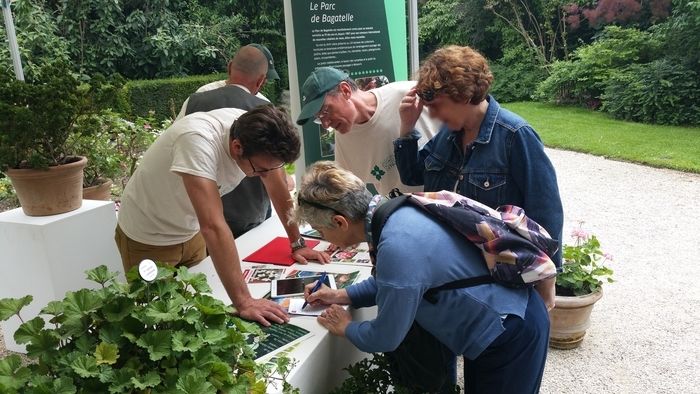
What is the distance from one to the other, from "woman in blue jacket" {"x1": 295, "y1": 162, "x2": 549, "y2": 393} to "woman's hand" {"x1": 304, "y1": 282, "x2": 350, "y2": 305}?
0.23 metres

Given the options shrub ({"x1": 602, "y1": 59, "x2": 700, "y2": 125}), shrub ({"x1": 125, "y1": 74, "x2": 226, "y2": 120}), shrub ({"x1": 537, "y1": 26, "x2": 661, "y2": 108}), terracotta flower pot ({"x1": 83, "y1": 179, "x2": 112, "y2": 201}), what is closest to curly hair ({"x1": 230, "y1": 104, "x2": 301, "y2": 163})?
terracotta flower pot ({"x1": 83, "y1": 179, "x2": 112, "y2": 201})

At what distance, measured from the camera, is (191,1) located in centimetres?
1282

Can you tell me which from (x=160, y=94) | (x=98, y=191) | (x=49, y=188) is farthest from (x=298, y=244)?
(x=160, y=94)

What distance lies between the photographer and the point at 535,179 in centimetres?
177

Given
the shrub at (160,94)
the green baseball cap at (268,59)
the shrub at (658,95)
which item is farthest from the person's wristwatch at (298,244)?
the shrub at (658,95)

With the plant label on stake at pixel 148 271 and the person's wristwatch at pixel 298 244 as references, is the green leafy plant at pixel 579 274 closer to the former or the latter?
the person's wristwatch at pixel 298 244

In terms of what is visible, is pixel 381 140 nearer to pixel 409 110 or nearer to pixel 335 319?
pixel 409 110

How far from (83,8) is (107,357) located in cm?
1173

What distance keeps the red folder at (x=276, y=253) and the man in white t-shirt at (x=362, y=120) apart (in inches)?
17.7

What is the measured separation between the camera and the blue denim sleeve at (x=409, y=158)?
2223 millimetres

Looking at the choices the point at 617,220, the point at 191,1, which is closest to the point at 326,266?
Result: the point at 617,220

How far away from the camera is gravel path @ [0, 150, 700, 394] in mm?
2936

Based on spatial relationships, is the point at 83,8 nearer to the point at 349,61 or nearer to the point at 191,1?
the point at 191,1

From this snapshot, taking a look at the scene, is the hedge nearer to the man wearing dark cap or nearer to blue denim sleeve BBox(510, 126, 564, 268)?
the man wearing dark cap
